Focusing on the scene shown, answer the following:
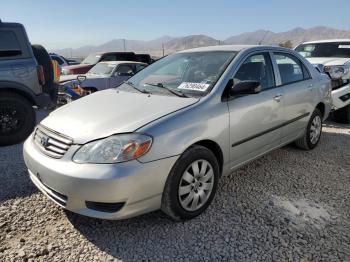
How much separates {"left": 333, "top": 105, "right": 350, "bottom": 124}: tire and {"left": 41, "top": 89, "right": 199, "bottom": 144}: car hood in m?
5.00

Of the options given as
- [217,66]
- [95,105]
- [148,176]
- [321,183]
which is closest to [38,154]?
[95,105]

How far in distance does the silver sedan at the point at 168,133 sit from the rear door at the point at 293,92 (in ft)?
0.08

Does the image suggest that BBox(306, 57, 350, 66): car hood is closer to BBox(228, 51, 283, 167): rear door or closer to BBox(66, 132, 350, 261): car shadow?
BBox(228, 51, 283, 167): rear door

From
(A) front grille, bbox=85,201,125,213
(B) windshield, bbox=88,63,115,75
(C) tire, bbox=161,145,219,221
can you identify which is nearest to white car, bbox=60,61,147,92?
(B) windshield, bbox=88,63,115,75

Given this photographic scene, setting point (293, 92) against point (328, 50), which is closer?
point (293, 92)

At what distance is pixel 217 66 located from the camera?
3557mm

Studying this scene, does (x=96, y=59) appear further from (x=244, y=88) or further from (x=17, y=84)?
(x=244, y=88)

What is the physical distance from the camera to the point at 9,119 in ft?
18.7

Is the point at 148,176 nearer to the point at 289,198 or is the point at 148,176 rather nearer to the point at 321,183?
the point at 289,198

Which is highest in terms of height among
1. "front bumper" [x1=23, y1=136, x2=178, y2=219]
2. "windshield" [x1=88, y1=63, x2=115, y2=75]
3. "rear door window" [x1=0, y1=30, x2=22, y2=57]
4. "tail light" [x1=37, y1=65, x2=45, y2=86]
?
"rear door window" [x1=0, y1=30, x2=22, y2=57]

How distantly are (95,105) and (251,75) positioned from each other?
1755 millimetres

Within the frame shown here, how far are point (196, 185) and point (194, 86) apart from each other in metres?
1.00

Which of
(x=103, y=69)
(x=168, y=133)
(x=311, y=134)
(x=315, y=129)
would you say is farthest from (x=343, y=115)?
(x=103, y=69)

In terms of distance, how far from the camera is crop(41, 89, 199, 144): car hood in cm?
273
